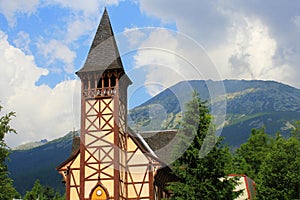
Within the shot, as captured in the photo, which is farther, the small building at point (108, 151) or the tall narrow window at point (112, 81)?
the tall narrow window at point (112, 81)

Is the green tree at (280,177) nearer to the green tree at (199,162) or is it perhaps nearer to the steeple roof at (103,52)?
the green tree at (199,162)

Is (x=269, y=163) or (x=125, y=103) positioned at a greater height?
(x=125, y=103)

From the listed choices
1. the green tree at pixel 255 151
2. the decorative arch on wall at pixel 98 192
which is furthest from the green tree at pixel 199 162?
the green tree at pixel 255 151

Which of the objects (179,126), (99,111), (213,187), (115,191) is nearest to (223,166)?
(213,187)

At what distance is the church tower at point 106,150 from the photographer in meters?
30.8

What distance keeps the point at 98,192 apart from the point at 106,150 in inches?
117

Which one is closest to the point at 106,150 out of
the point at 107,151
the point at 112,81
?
the point at 107,151

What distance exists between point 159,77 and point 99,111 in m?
6.35

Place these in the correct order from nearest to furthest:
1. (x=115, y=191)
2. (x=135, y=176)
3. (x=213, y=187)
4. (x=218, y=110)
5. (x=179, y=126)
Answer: (x=213, y=187), (x=179, y=126), (x=218, y=110), (x=115, y=191), (x=135, y=176)

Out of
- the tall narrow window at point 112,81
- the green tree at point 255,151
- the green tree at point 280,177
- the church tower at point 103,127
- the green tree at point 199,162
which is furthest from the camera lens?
the green tree at point 255,151

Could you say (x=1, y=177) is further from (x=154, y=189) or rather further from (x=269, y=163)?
(x=269, y=163)

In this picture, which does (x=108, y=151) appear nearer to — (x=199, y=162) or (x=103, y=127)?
(x=103, y=127)

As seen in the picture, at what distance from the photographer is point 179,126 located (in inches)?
988

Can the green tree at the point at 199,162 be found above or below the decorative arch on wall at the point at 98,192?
above
